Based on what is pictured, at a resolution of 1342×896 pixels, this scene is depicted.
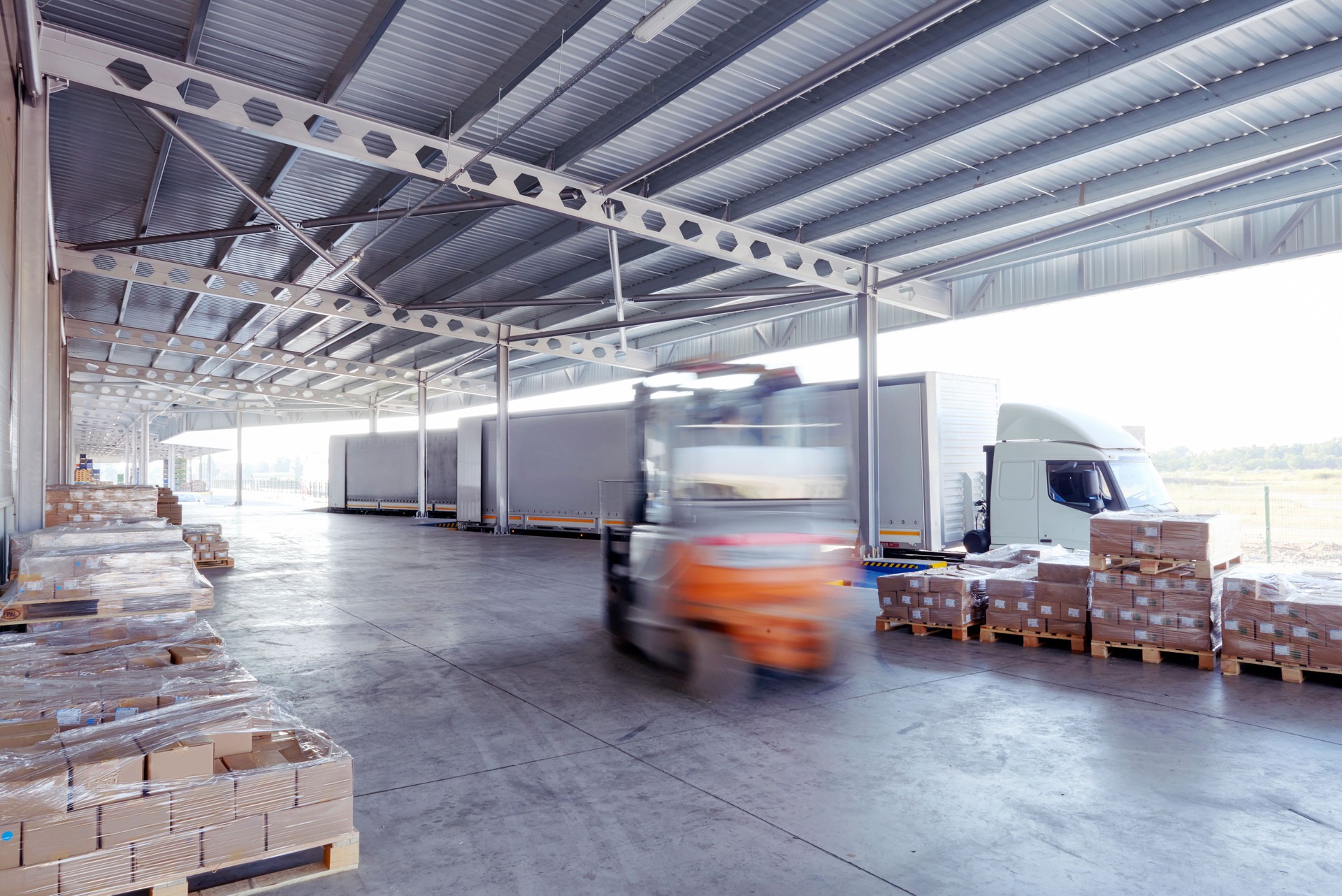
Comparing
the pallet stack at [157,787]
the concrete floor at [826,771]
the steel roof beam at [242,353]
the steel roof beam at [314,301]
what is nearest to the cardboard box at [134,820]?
the pallet stack at [157,787]

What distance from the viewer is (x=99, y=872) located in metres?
2.93

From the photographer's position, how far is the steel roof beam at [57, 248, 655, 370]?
51.4 feet

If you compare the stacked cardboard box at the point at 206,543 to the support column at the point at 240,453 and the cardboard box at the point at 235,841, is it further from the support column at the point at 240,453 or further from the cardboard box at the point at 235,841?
the support column at the point at 240,453

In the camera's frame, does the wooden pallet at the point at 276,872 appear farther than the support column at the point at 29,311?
No

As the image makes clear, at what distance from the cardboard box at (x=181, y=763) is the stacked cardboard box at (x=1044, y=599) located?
304 inches

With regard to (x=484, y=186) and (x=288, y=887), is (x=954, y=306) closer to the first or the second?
(x=484, y=186)

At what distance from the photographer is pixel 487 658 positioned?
25.1ft

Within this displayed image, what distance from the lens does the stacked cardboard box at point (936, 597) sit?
8612 millimetres

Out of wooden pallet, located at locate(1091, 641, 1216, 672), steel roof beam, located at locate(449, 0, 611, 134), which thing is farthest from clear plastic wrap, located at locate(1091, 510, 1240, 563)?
steel roof beam, located at locate(449, 0, 611, 134)

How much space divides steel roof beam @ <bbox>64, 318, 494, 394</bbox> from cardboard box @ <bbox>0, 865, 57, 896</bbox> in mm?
24183

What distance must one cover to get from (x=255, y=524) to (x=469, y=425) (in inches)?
394

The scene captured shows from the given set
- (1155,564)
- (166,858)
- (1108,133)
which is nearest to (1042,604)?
(1155,564)

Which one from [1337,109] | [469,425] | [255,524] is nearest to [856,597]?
[1337,109]

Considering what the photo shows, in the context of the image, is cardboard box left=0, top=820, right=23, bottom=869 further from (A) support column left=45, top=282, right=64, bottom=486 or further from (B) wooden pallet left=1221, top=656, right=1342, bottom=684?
(A) support column left=45, top=282, right=64, bottom=486
